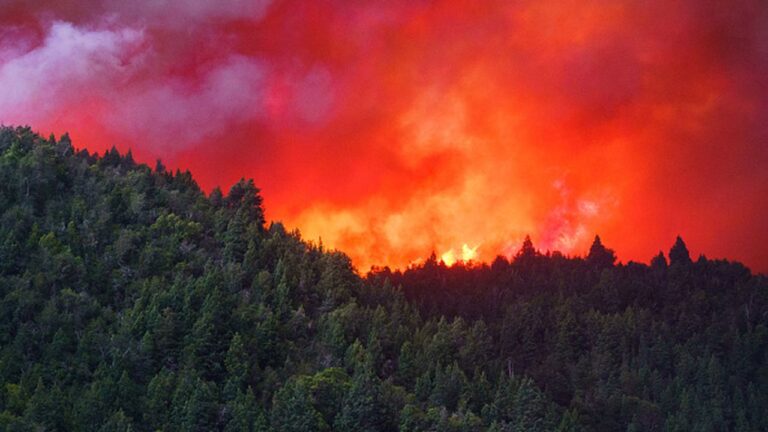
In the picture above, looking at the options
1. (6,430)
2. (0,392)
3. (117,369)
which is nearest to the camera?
(6,430)

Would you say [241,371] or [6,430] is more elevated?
[241,371]

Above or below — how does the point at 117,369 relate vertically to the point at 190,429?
above

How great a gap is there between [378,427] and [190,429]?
26.6 m

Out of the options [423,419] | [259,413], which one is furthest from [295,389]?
[423,419]

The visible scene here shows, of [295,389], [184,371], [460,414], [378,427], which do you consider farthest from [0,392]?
[460,414]

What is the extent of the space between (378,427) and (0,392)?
4970cm

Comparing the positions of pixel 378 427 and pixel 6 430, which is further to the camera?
pixel 378 427

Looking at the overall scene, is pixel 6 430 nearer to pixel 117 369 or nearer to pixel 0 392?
pixel 0 392

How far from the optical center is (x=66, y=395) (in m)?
184

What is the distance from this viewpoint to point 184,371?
193m

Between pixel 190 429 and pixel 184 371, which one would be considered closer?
pixel 190 429

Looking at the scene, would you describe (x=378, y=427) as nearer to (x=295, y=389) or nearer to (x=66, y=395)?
(x=295, y=389)

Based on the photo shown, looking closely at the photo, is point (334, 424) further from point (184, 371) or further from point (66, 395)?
point (66, 395)

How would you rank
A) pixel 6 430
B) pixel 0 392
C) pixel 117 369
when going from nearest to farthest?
pixel 6 430 < pixel 0 392 < pixel 117 369
